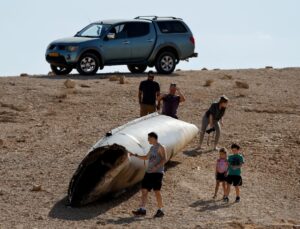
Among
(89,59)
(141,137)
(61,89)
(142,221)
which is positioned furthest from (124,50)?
(142,221)

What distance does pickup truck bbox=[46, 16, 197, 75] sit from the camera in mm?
32969

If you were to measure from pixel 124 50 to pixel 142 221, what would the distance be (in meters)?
16.1

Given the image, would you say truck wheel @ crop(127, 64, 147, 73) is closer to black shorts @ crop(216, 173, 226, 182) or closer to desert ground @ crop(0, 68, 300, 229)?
desert ground @ crop(0, 68, 300, 229)

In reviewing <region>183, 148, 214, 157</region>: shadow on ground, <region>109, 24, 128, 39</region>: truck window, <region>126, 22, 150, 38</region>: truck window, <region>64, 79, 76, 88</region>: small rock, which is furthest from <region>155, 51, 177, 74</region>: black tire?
<region>183, 148, 214, 157</region>: shadow on ground

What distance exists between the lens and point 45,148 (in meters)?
23.8

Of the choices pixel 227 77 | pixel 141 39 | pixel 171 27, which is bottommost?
pixel 227 77

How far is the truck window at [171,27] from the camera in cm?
3481

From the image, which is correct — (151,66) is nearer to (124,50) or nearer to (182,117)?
(124,50)

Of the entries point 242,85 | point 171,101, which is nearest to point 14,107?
point 171,101

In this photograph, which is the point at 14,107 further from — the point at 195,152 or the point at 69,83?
the point at 195,152

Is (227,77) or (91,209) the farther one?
(227,77)

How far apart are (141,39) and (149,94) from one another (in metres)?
10.3

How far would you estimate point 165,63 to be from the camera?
115ft

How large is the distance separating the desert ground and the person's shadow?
2 centimetres
